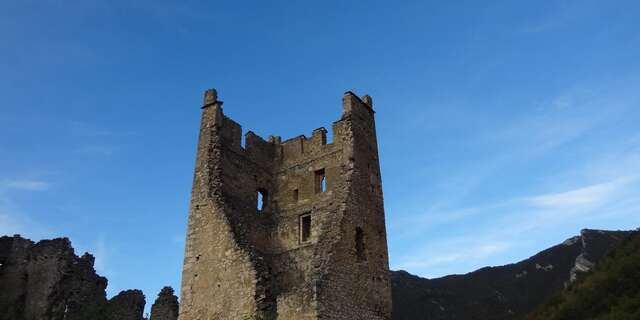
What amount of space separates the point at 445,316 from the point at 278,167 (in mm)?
39945

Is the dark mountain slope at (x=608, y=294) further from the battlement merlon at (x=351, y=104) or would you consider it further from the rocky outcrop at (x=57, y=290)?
the rocky outcrop at (x=57, y=290)

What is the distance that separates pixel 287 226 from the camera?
1702 centimetres

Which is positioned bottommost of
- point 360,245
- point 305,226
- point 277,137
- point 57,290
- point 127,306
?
point 127,306

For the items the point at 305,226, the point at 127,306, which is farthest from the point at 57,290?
the point at 305,226

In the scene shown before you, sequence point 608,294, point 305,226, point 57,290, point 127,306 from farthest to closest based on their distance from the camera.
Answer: point 608,294 < point 127,306 < point 57,290 < point 305,226

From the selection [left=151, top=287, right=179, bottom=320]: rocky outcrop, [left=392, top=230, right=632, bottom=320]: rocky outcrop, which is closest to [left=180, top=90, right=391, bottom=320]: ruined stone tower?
[left=151, top=287, right=179, bottom=320]: rocky outcrop

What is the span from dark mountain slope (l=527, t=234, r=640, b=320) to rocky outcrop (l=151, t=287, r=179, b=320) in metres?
21.9

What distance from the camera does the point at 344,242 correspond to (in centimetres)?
1495

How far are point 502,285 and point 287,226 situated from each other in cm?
5122

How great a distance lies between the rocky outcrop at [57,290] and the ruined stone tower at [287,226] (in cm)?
707

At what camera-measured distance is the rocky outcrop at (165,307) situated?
2014cm

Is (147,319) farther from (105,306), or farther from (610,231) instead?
(610,231)

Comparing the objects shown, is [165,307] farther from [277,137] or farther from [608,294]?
[608,294]

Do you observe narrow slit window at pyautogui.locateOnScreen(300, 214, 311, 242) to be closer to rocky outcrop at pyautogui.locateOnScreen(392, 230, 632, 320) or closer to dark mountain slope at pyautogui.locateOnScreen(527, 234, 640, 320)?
dark mountain slope at pyautogui.locateOnScreen(527, 234, 640, 320)
